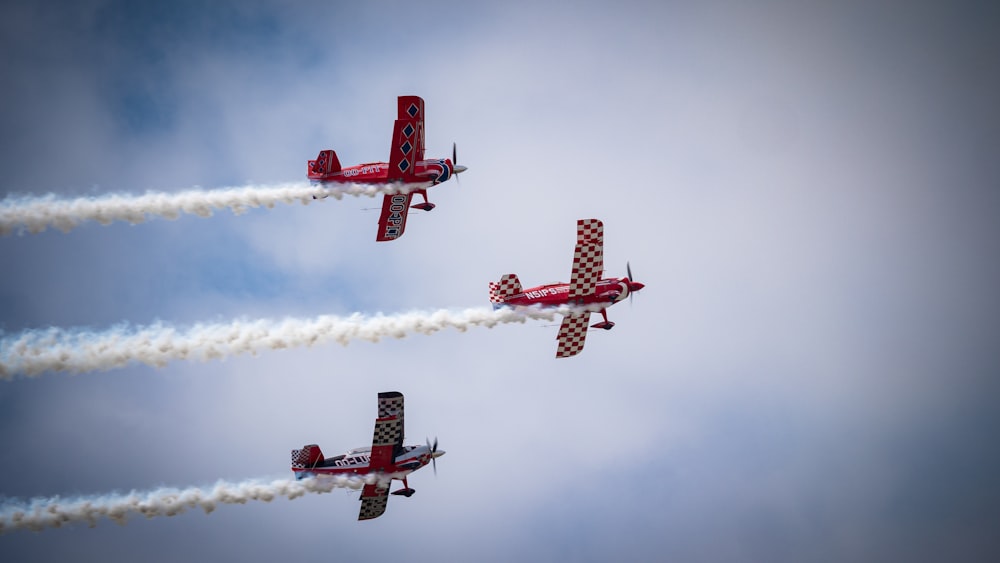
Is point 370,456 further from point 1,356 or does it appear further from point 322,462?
point 1,356

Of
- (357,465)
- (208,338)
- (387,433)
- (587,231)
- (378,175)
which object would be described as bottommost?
(357,465)

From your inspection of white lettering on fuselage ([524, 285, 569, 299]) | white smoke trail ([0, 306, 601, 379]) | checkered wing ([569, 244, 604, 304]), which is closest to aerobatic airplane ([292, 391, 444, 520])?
white smoke trail ([0, 306, 601, 379])

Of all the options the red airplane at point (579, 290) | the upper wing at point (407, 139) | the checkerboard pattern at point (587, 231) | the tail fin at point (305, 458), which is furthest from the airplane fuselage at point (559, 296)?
the tail fin at point (305, 458)

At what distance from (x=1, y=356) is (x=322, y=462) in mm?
10206

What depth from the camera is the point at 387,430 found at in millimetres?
34719

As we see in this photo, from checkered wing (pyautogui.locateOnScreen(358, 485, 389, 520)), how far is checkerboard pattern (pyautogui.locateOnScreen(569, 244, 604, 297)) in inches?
342

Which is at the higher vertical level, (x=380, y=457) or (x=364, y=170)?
(x=364, y=170)

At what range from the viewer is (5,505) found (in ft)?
107

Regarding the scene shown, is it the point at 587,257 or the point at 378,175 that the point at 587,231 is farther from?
the point at 378,175

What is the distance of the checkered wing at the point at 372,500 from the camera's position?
117ft

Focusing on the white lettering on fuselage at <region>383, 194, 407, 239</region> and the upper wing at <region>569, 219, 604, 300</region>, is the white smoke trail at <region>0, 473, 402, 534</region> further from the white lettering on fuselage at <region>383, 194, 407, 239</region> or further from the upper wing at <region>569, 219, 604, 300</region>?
the upper wing at <region>569, 219, 604, 300</region>

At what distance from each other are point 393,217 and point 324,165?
2852mm

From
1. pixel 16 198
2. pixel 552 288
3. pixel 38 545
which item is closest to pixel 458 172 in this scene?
pixel 552 288

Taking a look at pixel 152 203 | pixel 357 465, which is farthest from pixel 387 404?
pixel 152 203
